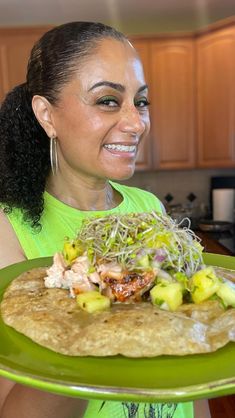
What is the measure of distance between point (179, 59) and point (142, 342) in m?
3.94

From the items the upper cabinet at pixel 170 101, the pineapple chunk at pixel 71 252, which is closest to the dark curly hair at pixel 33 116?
the pineapple chunk at pixel 71 252

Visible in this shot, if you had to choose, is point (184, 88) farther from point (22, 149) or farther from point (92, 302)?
point (92, 302)

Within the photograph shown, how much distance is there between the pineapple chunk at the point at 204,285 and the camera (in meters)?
0.78

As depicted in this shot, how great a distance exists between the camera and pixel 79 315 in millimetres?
762

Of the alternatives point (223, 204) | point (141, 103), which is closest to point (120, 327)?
point (141, 103)

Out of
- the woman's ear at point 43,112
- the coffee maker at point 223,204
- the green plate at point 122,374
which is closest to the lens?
the green plate at point 122,374

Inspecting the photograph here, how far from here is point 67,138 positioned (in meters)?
1.12

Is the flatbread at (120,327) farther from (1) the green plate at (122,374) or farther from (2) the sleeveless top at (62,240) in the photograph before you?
(2) the sleeveless top at (62,240)

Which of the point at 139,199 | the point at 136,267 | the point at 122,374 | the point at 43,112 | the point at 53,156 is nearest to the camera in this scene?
the point at 122,374

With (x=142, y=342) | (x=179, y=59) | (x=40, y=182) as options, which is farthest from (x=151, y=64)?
(x=142, y=342)

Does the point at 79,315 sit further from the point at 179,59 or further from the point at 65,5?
the point at 179,59

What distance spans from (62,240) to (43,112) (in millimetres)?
369

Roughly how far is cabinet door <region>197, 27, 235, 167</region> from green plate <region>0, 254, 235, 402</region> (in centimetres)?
378

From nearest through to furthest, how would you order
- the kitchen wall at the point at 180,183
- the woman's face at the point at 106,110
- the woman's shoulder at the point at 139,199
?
the woman's face at the point at 106,110 < the woman's shoulder at the point at 139,199 < the kitchen wall at the point at 180,183
